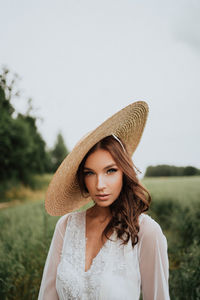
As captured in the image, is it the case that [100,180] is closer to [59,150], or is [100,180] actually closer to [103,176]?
[103,176]

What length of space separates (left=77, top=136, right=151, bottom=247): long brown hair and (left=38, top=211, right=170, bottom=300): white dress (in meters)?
0.06

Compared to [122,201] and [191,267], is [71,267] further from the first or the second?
[191,267]

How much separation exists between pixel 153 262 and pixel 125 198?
0.45 meters

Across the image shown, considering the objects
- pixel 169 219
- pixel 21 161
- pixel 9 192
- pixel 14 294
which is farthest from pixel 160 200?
pixel 21 161

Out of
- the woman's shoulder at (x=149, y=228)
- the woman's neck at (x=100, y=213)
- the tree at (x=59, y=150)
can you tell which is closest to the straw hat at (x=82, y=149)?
the woman's neck at (x=100, y=213)

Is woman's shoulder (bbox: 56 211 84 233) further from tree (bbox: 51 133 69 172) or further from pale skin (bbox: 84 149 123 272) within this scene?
tree (bbox: 51 133 69 172)

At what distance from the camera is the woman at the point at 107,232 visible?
1.42 metres

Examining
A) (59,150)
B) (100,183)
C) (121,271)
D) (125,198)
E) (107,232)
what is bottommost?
(121,271)

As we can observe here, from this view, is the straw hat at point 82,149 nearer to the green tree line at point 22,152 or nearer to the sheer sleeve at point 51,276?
the sheer sleeve at point 51,276

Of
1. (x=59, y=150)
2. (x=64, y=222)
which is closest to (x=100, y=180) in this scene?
(x=64, y=222)

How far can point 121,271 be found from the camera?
1435 mm

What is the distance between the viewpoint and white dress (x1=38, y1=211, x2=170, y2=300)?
1403 mm

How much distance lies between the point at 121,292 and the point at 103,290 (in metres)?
0.11

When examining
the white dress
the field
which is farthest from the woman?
the field
